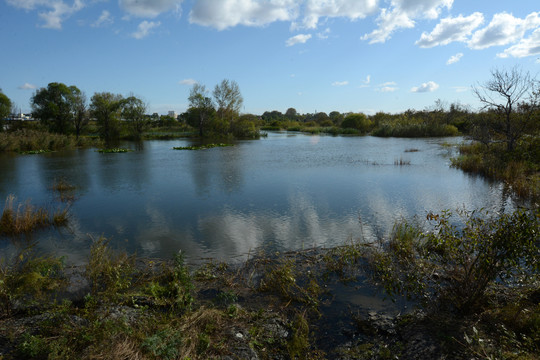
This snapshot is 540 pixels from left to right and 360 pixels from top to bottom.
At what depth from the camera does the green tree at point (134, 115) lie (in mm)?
54469

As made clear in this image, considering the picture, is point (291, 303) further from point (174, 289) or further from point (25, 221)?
point (25, 221)

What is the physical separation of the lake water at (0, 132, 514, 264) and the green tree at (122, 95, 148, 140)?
106 ft

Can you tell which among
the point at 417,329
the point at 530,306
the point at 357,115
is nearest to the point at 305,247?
the point at 417,329

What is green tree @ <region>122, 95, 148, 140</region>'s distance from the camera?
179ft

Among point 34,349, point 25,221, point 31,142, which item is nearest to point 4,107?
point 31,142

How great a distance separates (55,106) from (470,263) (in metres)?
55.3

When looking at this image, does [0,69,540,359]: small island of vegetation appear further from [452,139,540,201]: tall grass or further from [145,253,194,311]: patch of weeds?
[452,139,540,201]: tall grass

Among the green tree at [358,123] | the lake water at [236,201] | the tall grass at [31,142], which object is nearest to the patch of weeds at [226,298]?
the lake water at [236,201]

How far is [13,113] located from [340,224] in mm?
58135

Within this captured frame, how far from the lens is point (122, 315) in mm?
4645

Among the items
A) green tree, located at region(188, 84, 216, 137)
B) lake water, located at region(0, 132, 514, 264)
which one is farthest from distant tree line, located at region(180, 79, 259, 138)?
lake water, located at region(0, 132, 514, 264)

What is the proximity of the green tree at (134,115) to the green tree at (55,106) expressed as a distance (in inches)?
312

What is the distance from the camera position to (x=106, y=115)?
2002 inches

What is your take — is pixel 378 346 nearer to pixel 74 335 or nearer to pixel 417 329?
pixel 417 329
